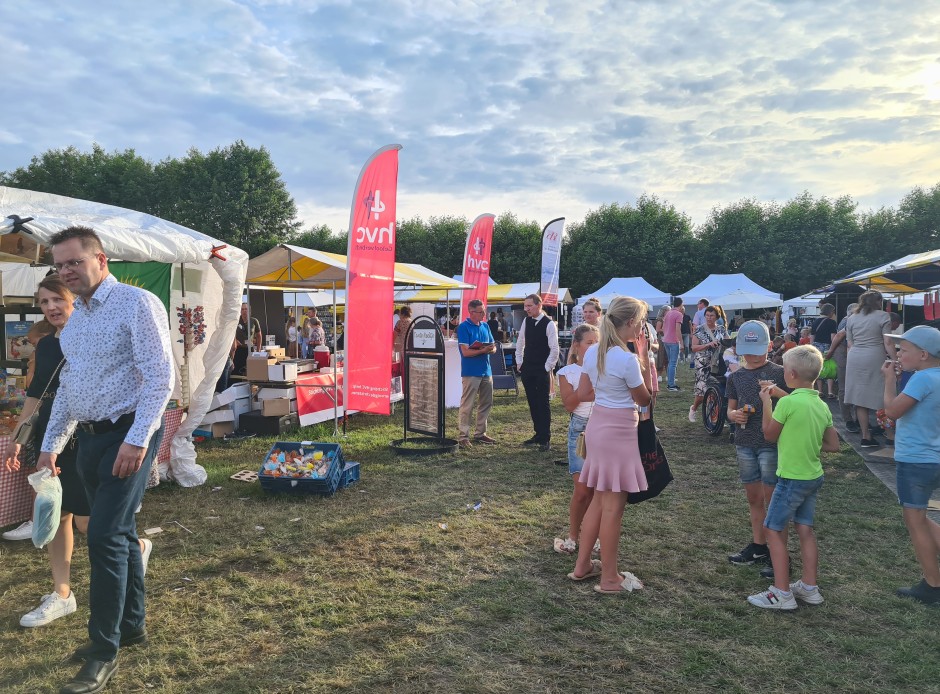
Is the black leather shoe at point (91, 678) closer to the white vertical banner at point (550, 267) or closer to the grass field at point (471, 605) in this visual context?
the grass field at point (471, 605)

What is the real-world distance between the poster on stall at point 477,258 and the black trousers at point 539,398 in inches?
155

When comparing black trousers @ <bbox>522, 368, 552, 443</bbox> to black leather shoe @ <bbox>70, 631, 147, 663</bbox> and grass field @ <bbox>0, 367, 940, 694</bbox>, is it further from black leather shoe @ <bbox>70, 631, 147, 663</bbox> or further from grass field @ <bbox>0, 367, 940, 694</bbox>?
black leather shoe @ <bbox>70, 631, 147, 663</bbox>

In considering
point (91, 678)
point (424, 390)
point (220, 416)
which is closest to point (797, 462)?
point (91, 678)

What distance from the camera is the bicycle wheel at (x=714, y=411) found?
8086mm

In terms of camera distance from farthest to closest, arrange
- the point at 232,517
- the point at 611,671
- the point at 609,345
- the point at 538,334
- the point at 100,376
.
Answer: the point at 538,334 → the point at 232,517 → the point at 609,345 → the point at 611,671 → the point at 100,376

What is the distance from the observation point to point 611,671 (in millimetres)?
2789

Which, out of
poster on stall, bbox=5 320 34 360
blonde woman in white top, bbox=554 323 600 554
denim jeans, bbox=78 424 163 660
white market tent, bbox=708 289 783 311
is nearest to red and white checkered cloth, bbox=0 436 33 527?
poster on stall, bbox=5 320 34 360

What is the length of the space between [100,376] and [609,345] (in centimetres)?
258

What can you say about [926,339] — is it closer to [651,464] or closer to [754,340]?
[754,340]

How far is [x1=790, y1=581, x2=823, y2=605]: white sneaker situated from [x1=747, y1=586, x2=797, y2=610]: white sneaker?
10 centimetres

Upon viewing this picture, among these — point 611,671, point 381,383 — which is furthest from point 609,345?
point 381,383

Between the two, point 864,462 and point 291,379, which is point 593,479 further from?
point 291,379

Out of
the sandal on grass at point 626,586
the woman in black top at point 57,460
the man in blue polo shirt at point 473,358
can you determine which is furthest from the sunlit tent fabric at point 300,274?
the sandal on grass at point 626,586

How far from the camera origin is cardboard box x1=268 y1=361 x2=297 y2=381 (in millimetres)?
8219
